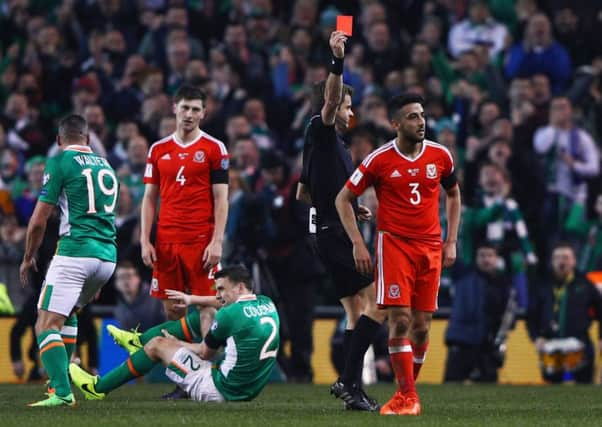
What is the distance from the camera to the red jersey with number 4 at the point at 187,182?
12070 mm

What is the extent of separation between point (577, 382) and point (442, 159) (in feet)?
21.6

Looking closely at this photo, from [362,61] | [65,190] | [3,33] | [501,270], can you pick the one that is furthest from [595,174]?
[3,33]

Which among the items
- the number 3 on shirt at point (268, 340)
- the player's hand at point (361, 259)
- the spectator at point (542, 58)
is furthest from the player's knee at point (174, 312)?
the spectator at point (542, 58)

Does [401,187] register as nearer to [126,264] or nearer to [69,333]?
[69,333]

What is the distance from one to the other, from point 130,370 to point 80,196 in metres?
1.44

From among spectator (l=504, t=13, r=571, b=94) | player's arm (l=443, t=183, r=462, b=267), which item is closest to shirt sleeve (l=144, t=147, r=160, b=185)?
player's arm (l=443, t=183, r=462, b=267)

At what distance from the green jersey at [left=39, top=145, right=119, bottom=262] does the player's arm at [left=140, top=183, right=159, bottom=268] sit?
1.13 meters

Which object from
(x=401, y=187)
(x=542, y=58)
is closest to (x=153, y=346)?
(x=401, y=187)

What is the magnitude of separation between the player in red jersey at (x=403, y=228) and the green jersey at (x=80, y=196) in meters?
1.81

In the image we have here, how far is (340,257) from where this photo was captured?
10.9 meters

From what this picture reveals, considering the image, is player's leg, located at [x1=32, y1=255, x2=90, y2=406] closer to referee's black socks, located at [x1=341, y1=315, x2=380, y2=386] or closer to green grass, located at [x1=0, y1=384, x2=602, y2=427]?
green grass, located at [x1=0, y1=384, x2=602, y2=427]

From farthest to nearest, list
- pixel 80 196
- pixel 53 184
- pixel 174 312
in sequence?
pixel 174 312 → pixel 80 196 → pixel 53 184

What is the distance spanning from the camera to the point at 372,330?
1051 centimetres

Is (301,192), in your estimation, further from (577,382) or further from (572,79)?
(572,79)
